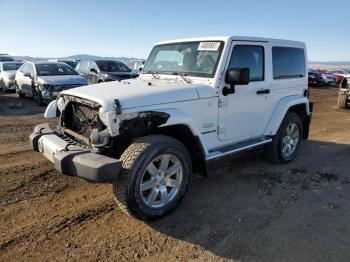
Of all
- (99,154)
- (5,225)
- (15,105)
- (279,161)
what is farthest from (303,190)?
(15,105)

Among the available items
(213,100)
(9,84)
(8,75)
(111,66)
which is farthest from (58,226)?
(8,75)

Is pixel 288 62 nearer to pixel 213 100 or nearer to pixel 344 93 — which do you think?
pixel 213 100

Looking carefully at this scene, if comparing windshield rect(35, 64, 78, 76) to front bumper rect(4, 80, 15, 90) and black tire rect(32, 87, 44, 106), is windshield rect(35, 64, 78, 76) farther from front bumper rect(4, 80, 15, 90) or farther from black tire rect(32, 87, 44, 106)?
front bumper rect(4, 80, 15, 90)

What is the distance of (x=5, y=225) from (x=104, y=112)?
1590 millimetres

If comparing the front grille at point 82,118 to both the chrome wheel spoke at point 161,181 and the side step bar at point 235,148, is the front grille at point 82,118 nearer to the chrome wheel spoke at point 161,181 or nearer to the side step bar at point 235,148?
the chrome wheel spoke at point 161,181

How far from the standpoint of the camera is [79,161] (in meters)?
3.42

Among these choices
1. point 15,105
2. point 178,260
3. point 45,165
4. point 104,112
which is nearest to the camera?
point 178,260

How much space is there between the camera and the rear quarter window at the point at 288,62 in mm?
5409

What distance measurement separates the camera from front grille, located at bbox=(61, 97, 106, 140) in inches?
154

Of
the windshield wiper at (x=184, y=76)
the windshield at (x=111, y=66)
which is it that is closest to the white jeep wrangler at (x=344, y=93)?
the windshield at (x=111, y=66)

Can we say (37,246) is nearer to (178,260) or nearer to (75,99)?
(178,260)

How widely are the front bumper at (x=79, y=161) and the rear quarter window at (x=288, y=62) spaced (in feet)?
10.4

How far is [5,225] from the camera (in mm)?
3652

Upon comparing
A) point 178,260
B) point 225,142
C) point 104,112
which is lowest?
point 178,260
